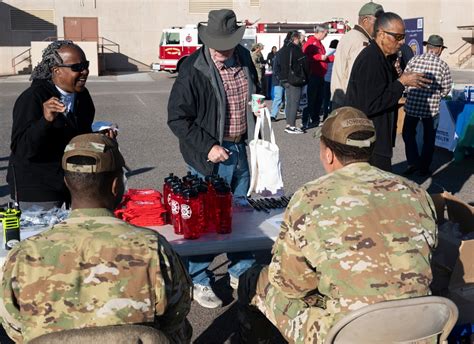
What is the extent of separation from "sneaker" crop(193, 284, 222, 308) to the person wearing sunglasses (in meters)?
1.18

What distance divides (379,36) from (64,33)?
31.9 metres

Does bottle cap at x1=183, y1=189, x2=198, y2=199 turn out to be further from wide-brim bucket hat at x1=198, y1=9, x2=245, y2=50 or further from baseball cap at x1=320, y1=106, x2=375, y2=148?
wide-brim bucket hat at x1=198, y1=9, x2=245, y2=50

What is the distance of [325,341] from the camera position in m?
2.50

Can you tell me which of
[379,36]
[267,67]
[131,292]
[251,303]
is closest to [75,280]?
[131,292]

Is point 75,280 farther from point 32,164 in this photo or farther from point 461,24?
point 461,24

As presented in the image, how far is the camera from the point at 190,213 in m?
3.55

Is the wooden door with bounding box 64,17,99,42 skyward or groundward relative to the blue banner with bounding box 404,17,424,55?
skyward

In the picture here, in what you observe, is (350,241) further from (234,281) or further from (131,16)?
(131,16)

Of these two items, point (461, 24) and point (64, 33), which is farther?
point (461, 24)

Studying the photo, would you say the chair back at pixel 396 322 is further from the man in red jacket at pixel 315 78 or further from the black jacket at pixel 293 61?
the man in red jacket at pixel 315 78

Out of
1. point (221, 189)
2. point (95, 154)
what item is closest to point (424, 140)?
→ point (221, 189)

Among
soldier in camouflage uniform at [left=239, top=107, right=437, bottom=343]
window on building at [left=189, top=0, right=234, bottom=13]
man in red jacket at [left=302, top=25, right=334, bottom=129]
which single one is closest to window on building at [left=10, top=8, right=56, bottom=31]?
window on building at [left=189, top=0, right=234, bottom=13]

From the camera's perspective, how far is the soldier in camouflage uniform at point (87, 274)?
2111mm

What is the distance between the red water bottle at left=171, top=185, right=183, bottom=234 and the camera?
361 centimetres
